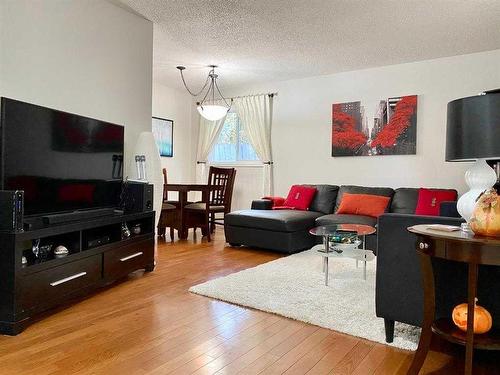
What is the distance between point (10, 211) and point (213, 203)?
12.2 ft

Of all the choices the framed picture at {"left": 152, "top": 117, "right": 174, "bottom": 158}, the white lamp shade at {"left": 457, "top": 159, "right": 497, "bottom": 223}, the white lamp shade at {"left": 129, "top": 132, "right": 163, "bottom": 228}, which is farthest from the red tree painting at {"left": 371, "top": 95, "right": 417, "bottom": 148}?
the white lamp shade at {"left": 457, "top": 159, "right": 497, "bottom": 223}

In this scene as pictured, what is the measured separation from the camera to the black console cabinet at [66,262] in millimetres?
2145

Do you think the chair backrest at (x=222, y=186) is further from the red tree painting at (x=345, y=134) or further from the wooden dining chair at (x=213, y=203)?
the red tree painting at (x=345, y=134)

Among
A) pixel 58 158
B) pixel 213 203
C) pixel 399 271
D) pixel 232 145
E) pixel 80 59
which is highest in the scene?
pixel 80 59

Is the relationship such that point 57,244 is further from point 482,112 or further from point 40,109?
point 482,112

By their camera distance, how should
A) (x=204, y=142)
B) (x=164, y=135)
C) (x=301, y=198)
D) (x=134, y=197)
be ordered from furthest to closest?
1. (x=204, y=142)
2. (x=164, y=135)
3. (x=301, y=198)
4. (x=134, y=197)

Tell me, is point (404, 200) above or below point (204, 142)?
below

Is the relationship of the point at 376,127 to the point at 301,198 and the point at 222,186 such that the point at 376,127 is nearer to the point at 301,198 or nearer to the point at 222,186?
the point at 301,198

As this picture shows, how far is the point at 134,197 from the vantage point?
3.47 meters

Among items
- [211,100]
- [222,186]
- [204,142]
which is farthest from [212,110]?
[211,100]

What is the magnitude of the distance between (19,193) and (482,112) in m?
2.37

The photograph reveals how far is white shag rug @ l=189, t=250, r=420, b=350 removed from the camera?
2.29m

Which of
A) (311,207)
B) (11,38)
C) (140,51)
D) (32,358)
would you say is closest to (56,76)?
(11,38)

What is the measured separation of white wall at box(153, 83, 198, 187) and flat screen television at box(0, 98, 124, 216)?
3189 millimetres
